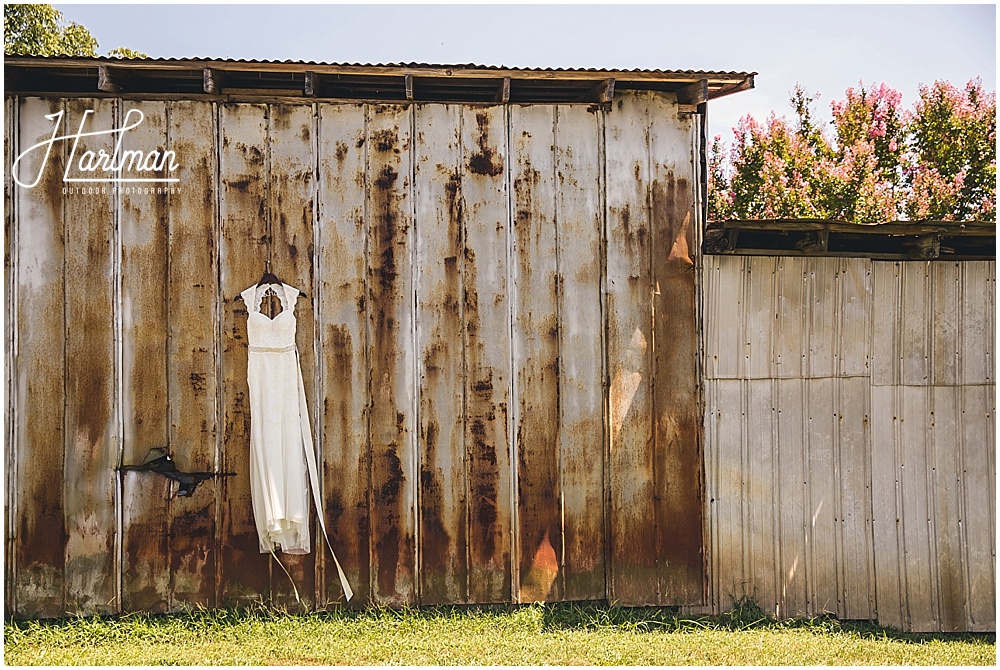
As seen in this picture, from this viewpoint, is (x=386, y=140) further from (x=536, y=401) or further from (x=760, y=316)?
(x=760, y=316)

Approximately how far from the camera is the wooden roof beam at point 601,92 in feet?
14.5

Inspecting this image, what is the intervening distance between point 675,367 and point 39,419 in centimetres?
434

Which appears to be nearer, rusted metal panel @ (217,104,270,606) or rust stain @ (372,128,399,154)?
rusted metal panel @ (217,104,270,606)

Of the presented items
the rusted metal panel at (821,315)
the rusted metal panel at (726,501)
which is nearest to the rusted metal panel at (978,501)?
the rusted metal panel at (821,315)

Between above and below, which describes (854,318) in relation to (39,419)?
above

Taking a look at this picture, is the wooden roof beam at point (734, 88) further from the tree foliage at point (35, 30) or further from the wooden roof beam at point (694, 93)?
the tree foliage at point (35, 30)

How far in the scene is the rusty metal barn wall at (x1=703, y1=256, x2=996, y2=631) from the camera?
Answer: 4609 mm

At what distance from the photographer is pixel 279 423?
436 centimetres

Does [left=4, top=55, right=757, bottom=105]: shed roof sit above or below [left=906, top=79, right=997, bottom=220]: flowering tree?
below

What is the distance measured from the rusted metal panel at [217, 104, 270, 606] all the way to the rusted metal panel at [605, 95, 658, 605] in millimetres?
2416

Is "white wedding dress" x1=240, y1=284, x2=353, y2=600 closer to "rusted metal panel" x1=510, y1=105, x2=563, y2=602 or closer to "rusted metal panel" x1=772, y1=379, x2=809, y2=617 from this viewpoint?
"rusted metal panel" x1=510, y1=105, x2=563, y2=602

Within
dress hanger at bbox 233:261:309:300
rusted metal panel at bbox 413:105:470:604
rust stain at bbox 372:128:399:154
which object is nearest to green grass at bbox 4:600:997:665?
rusted metal panel at bbox 413:105:470:604

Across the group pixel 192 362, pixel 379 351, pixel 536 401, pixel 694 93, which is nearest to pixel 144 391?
pixel 192 362

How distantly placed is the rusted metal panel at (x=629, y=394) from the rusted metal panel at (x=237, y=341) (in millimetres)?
2416
